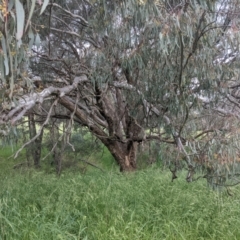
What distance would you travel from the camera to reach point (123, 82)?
4305 mm

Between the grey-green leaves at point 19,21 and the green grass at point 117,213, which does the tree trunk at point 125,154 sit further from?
the grey-green leaves at point 19,21

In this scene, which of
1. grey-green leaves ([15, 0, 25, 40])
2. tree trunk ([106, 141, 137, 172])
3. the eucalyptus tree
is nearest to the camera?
grey-green leaves ([15, 0, 25, 40])

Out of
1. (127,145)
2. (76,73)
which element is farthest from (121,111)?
(76,73)

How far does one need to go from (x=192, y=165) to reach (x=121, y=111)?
8.62 ft

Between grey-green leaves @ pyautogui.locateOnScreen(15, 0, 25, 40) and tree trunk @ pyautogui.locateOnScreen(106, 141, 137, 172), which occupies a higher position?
grey-green leaves @ pyautogui.locateOnScreen(15, 0, 25, 40)

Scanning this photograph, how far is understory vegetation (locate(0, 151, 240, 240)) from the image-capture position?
9.24 feet

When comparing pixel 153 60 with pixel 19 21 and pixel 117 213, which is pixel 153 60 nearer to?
pixel 117 213

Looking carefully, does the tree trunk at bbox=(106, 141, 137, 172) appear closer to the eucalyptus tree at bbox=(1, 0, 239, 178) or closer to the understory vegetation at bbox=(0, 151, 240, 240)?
the eucalyptus tree at bbox=(1, 0, 239, 178)

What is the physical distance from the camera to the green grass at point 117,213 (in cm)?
281

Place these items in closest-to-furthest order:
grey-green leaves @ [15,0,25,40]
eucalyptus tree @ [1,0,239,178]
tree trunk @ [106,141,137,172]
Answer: grey-green leaves @ [15,0,25,40] → eucalyptus tree @ [1,0,239,178] → tree trunk @ [106,141,137,172]

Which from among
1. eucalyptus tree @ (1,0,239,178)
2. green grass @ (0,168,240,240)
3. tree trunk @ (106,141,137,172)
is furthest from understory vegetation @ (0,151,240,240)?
tree trunk @ (106,141,137,172)

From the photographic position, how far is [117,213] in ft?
10.5

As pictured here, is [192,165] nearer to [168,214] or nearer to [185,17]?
[168,214]

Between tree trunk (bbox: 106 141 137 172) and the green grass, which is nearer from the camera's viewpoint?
the green grass
